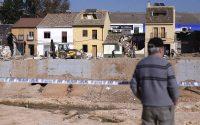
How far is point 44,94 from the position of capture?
27609 millimetres

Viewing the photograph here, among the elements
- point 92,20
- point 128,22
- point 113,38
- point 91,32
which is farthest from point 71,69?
point 128,22

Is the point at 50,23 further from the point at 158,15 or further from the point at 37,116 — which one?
the point at 37,116

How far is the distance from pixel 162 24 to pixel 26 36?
20.3m

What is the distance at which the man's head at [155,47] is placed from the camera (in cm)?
757

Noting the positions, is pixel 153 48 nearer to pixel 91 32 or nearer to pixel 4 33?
pixel 91 32

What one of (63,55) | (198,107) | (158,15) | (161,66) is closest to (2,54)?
(63,55)

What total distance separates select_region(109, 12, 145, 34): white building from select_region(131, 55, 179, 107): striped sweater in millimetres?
88455

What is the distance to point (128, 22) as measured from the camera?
327 feet

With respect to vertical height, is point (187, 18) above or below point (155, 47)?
above

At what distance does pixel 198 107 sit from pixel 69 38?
5660 centimetres

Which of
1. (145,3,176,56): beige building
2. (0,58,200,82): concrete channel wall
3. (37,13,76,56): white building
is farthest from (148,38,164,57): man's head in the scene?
(37,13,76,56): white building

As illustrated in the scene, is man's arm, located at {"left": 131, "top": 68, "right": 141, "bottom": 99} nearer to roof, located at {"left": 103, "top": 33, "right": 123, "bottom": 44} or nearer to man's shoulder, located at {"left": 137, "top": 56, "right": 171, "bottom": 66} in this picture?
man's shoulder, located at {"left": 137, "top": 56, "right": 171, "bottom": 66}

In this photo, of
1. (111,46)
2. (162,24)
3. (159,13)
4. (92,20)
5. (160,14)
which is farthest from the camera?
(92,20)

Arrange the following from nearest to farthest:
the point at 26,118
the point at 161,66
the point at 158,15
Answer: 1. the point at 161,66
2. the point at 26,118
3. the point at 158,15
